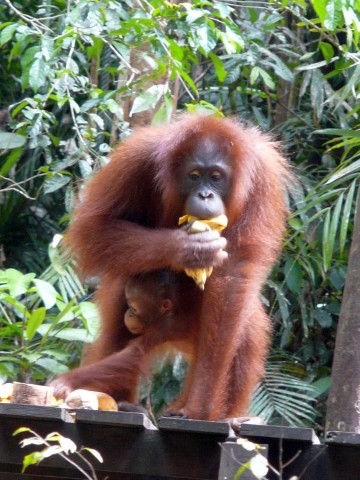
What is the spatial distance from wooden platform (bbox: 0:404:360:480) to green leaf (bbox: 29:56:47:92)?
2138 mm

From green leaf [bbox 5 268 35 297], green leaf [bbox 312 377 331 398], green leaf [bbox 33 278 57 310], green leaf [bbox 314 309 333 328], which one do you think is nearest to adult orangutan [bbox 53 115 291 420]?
green leaf [bbox 33 278 57 310]

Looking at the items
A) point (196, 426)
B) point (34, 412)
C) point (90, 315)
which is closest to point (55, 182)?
point (90, 315)

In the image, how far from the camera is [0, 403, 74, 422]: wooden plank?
2.78 meters

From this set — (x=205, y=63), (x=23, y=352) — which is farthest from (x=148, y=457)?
Result: (x=205, y=63)

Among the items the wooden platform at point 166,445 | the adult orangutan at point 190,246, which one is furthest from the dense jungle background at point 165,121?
the wooden platform at point 166,445

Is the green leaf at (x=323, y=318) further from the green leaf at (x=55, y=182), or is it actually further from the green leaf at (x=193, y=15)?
the green leaf at (x=193, y=15)

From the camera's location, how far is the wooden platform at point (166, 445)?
277 centimetres

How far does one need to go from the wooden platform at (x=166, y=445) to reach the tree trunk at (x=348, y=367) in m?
1.24

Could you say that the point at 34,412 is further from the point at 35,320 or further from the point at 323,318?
the point at 323,318

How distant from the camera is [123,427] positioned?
9.33 feet

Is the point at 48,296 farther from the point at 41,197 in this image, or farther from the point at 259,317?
the point at 41,197

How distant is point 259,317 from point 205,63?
2.97 meters

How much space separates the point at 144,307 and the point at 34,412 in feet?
4.06

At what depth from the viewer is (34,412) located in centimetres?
279
